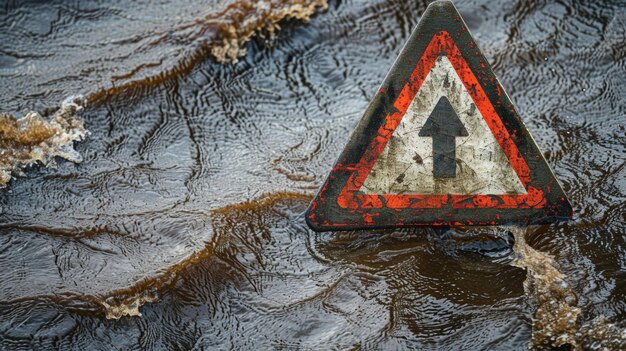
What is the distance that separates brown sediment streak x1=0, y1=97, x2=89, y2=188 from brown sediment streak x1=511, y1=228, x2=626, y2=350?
7.78 feet

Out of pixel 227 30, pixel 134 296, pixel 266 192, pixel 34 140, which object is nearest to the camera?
pixel 134 296

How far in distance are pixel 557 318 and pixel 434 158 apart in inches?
31.3

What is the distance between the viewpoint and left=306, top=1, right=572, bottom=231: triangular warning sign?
3.14 metres

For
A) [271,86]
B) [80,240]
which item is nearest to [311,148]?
[271,86]

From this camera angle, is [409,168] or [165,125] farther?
[165,125]

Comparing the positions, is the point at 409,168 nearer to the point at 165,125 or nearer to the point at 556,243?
the point at 556,243

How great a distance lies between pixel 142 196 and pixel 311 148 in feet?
3.08

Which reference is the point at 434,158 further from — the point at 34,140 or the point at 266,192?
the point at 34,140

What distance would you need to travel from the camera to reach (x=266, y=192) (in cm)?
378

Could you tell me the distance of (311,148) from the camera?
13.7ft

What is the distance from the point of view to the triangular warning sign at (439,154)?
3143 mm

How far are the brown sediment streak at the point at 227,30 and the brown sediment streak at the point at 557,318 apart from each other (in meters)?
2.39

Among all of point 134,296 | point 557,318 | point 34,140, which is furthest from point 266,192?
point 557,318

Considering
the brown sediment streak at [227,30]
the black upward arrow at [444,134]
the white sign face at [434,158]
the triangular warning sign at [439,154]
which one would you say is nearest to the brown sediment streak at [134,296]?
the triangular warning sign at [439,154]
